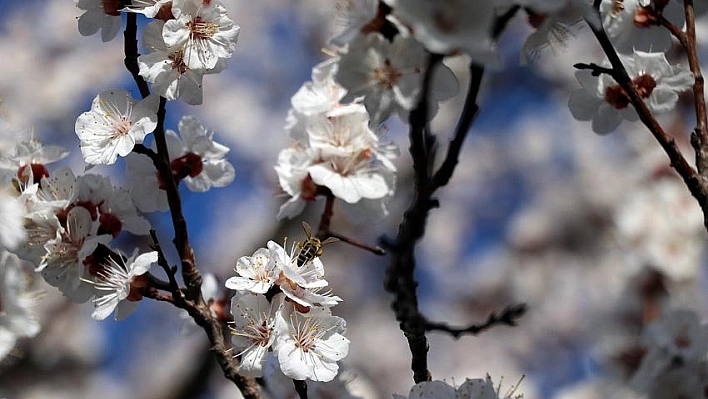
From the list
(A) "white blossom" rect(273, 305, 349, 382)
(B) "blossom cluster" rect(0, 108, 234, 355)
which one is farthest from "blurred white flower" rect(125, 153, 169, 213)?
(A) "white blossom" rect(273, 305, 349, 382)

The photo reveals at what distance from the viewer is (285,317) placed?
1.37 meters

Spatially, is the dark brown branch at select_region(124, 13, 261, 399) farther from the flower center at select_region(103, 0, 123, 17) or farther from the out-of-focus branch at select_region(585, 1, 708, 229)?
the out-of-focus branch at select_region(585, 1, 708, 229)

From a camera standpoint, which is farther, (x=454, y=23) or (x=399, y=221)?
(x=399, y=221)

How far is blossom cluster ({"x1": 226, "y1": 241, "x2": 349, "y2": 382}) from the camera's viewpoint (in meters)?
1.35

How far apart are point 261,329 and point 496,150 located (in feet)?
20.8

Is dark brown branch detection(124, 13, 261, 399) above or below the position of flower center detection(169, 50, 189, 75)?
below

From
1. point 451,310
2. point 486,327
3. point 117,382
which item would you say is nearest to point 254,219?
point 117,382

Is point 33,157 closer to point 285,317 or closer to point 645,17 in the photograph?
point 285,317

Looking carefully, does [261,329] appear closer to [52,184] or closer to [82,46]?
[52,184]

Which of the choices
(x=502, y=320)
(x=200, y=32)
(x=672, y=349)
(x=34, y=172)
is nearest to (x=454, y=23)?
(x=502, y=320)

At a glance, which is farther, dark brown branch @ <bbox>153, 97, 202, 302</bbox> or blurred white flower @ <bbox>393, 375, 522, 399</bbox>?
dark brown branch @ <bbox>153, 97, 202, 302</bbox>

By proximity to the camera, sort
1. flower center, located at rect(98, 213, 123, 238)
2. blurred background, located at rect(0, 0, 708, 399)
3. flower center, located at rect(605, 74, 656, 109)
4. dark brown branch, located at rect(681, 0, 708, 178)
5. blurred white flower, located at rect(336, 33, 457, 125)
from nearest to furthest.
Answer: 1. blurred white flower, located at rect(336, 33, 457, 125)
2. dark brown branch, located at rect(681, 0, 708, 178)
3. flower center, located at rect(98, 213, 123, 238)
4. flower center, located at rect(605, 74, 656, 109)
5. blurred background, located at rect(0, 0, 708, 399)

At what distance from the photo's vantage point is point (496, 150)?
7496mm

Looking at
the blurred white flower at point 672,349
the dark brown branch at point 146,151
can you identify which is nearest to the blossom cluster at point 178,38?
the dark brown branch at point 146,151
